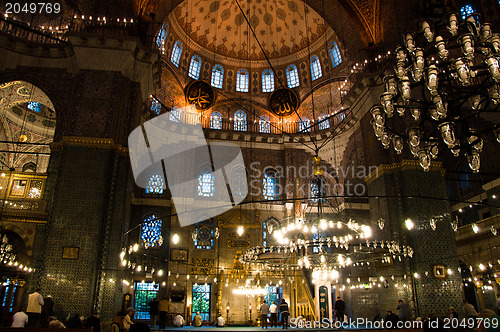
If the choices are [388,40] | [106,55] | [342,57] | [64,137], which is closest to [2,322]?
[64,137]

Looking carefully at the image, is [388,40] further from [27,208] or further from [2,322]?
[2,322]

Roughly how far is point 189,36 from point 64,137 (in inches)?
454

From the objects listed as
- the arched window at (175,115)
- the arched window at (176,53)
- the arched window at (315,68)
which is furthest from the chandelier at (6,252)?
the arched window at (315,68)

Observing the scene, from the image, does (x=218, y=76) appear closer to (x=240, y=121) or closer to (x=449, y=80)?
(x=240, y=121)

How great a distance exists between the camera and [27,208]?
37.1 feet

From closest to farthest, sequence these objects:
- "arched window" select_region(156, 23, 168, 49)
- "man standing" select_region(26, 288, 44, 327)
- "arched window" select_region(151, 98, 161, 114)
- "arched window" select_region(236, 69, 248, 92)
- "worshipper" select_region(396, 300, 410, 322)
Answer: "man standing" select_region(26, 288, 44, 327) < "worshipper" select_region(396, 300, 410, 322) < "arched window" select_region(156, 23, 168, 49) < "arched window" select_region(151, 98, 161, 114) < "arched window" select_region(236, 69, 248, 92)

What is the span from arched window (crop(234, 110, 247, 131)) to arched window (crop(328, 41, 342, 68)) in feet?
19.1

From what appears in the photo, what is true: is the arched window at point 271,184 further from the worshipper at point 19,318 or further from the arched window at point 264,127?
the worshipper at point 19,318

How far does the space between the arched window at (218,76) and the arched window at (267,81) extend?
2.55 metres

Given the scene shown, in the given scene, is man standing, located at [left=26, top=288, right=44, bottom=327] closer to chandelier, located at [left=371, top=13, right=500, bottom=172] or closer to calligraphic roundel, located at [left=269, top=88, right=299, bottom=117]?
chandelier, located at [left=371, top=13, right=500, bottom=172]

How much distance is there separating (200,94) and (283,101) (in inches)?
178

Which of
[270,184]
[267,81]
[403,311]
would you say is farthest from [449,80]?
[267,81]

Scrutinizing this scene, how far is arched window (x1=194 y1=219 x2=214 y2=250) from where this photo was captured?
59.4 ft

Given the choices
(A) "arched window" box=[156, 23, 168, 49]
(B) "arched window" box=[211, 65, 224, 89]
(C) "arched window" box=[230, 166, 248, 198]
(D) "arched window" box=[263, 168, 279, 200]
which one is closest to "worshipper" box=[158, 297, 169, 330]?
(C) "arched window" box=[230, 166, 248, 198]
